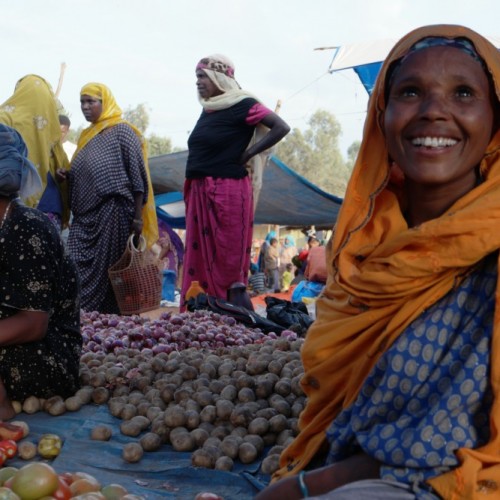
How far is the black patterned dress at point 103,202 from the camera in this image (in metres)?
6.42

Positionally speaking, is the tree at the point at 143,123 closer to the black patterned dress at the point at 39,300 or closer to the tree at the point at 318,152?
the tree at the point at 318,152

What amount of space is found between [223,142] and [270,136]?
1.28ft

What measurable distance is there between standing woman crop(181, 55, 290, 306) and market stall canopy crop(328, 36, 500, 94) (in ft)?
10.5

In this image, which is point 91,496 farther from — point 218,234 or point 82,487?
point 218,234

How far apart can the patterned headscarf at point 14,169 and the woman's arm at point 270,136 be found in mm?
2850

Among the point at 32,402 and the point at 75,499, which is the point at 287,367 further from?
the point at 75,499

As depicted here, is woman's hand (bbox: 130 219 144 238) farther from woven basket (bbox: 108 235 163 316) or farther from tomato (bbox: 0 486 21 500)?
tomato (bbox: 0 486 21 500)

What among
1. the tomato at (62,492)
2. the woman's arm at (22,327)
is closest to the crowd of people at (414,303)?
the tomato at (62,492)

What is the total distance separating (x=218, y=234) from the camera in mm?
6145

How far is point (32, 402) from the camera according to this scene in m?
3.44

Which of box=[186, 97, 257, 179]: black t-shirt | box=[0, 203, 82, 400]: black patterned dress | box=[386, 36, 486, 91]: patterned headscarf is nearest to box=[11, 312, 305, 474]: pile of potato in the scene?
box=[0, 203, 82, 400]: black patterned dress

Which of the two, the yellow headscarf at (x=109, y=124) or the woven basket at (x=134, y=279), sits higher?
the yellow headscarf at (x=109, y=124)

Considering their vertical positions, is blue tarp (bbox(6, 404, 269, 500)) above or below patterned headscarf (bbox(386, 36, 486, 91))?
below

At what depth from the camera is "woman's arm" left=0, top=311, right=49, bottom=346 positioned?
322 centimetres
